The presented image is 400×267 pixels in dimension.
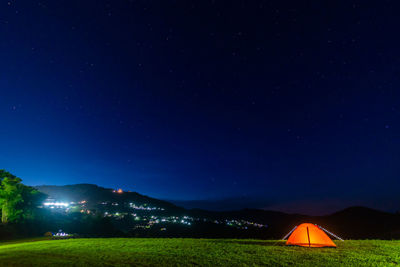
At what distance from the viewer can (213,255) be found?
11.2 m

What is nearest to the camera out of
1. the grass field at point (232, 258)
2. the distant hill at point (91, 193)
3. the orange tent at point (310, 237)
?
the grass field at point (232, 258)

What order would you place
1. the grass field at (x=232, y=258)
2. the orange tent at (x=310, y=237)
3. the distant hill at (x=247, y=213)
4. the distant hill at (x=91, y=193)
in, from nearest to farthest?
1. the grass field at (x=232, y=258)
2. the orange tent at (x=310, y=237)
3. the distant hill at (x=247, y=213)
4. the distant hill at (x=91, y=193)

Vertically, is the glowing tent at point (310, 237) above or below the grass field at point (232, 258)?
above

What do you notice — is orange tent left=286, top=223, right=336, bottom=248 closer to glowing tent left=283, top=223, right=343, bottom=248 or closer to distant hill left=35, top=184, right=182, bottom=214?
glowing tent left=283, top=223, right=343, bottom=248

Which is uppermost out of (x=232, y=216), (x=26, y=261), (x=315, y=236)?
(x=315, y=236)

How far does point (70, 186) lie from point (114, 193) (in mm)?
32453

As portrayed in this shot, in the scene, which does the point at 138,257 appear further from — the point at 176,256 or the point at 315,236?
the point at 315,236

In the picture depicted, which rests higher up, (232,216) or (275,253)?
(275,253)

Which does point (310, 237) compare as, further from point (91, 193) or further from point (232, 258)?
point (91, 193)

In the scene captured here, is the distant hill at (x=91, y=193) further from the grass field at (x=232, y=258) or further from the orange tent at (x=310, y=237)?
the orange tent at (x=310, y=237)

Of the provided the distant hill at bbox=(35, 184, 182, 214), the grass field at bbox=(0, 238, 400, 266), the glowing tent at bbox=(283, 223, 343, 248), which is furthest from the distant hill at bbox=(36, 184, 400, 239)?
the grass field at bbox=(0, 238, 400, 266)

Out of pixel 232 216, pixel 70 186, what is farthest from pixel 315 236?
pixel 70 186

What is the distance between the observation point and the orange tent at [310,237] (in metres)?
13.0

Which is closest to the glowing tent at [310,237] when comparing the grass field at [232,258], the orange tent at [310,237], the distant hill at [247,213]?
the orange tent at [310,237]
